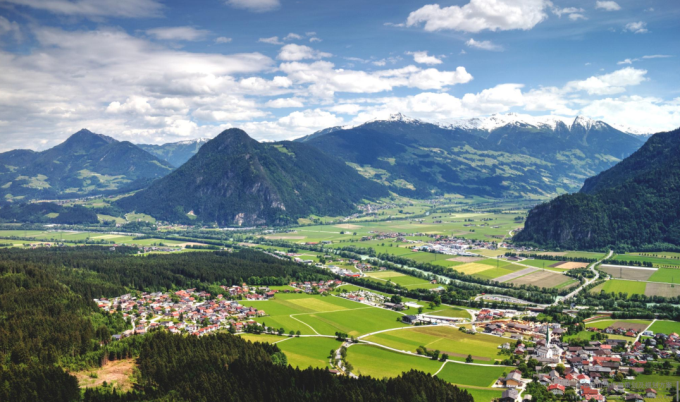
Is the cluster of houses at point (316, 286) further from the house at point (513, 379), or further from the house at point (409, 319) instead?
the house at point (513, 379)

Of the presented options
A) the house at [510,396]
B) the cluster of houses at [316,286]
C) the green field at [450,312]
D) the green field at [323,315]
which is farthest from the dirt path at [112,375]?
the green field at [450,312]

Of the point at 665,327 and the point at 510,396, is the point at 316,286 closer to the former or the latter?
the point at 510,396

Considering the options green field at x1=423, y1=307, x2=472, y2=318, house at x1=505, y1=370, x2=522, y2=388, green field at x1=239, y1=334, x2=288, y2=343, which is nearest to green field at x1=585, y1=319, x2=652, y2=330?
green field at x1=423, y1=307, x2=472, y2=318

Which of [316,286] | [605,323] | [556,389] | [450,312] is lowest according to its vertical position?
[556,389]

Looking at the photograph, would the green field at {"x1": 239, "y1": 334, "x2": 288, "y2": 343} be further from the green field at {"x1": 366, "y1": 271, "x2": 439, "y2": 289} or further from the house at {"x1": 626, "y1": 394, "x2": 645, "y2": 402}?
the house at {"x1": 626, "y1": 394, "x2": 645, "y2": 402}

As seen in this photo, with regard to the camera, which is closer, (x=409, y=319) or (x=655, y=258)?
(x=409, y=319)

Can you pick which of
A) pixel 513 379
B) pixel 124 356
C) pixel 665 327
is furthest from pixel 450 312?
pixel 124 356
